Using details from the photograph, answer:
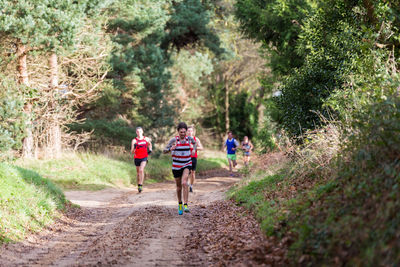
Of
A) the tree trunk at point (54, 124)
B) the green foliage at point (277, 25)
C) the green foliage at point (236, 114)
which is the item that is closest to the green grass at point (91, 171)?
the tree trunk at point (54, 124)

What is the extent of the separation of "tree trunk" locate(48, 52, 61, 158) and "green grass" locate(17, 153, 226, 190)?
58 cm

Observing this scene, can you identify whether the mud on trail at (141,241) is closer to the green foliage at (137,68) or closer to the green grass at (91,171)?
the green grass at (91,171)

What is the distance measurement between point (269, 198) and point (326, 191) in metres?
2.79

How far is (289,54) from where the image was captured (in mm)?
19812

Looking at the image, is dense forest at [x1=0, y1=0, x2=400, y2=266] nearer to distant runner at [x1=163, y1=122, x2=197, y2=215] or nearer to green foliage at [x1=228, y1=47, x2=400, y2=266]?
green foliage at [x1=228, y1=47, x2=400, y2=266]

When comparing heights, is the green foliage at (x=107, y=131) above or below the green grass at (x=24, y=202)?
above

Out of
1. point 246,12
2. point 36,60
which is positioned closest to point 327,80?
point 246,12

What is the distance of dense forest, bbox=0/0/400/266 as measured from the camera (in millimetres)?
5699

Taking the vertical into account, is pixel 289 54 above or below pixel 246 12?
below

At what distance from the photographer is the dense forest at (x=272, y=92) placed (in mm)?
5699

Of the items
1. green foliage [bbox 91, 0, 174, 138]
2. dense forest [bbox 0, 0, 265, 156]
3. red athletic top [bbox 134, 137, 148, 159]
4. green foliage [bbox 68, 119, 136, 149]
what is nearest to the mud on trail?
red athletic top [bbox 134, 137, 148, 159]

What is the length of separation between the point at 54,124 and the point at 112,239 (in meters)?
15.0

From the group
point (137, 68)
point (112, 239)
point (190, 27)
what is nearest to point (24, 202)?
point (112, 239)

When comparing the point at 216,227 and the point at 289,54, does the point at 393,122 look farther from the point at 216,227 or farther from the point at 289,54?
the point at 289,54
